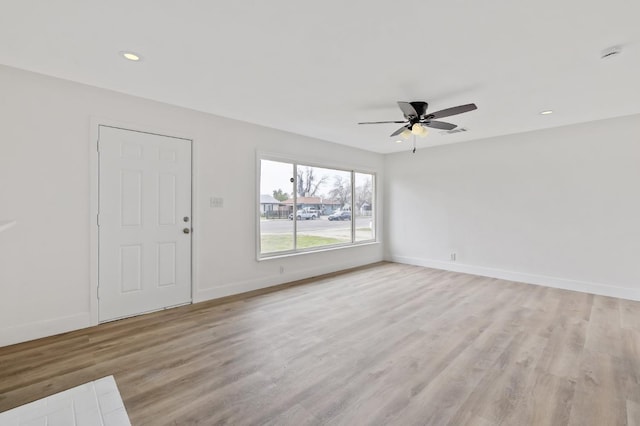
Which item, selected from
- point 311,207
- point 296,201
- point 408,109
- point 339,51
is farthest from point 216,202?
point 408,109

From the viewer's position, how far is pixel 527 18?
203 cm

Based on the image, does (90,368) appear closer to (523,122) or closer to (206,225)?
(206,225)

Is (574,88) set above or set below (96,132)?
above

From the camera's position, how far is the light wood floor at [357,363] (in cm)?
191

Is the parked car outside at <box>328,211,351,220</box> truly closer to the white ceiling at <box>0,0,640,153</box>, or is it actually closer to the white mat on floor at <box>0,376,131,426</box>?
the white ceiling at <box>0,0,640,153</box>

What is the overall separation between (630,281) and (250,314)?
5.22 m

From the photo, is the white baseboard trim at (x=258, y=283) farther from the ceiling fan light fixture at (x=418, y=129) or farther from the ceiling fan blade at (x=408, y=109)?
the ceiling fan blade at (x=408, y=109)

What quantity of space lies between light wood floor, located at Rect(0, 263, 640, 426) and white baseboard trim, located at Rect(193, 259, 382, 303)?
23 cm

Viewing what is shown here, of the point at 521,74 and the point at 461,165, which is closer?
the point at 521,74

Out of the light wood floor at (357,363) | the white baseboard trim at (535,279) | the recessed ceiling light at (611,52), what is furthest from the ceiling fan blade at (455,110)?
the white baseboard trim at (535,279)

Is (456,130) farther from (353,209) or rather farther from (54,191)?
(54,191)

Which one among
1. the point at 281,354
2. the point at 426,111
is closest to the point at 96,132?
the point at 281,354

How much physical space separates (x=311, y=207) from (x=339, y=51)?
337 cm

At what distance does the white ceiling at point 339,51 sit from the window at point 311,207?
1474 millimetres
